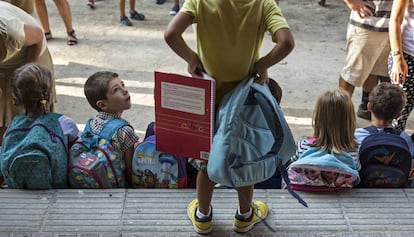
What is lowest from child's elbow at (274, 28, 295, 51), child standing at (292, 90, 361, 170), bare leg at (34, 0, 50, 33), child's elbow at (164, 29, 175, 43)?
bare leg at (34, 0, 50, 33)

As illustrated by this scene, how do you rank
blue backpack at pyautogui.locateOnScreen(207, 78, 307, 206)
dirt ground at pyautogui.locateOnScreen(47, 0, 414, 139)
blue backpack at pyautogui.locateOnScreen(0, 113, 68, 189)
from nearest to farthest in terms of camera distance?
blue backpack at pyautogui.locateOnScreen(207, 78, 307, 206)
blue backpack at pyautogui.locateOnScreen(0, 113, 68, 189)
dirt ground at pyautogui.locateOnScreen(47, 0, 414, 139)

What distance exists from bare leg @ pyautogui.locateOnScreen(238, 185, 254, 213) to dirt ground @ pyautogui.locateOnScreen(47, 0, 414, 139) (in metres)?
1.99

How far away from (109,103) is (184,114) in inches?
24.8

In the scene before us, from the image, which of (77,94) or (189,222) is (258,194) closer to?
(189,222)

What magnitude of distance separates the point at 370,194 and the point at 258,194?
1.83 ft

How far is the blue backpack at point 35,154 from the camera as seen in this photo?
2574 millimetres

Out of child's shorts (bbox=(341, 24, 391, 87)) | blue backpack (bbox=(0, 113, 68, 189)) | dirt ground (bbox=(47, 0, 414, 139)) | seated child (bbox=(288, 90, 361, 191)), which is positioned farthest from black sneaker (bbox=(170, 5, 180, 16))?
seated child (bbox=(288, 90, 361, 191))

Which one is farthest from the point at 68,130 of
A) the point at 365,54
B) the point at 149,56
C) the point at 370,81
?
the point at 149,56

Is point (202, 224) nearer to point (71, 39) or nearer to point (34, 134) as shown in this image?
point (34, 134)

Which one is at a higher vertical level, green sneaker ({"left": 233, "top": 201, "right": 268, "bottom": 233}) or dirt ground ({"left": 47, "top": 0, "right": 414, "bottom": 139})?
green sneaker ({"left": 233, "top": 201, "right": 268, "bottom": 233})

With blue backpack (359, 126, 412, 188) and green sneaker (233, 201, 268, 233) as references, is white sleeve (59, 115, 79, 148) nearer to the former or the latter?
green sneaker (233, 201, 268, 233)

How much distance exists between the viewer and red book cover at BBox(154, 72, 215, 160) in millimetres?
2234

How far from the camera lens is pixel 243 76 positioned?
Result: 222cm

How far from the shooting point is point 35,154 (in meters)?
2.55
